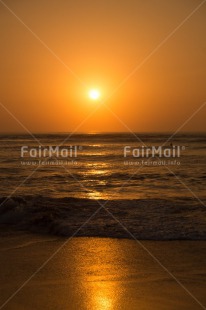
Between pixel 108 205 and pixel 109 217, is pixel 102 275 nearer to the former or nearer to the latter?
pixel 109 217

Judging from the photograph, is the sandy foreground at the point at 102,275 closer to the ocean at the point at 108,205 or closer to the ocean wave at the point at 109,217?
the ocean wave at the point at 109,217

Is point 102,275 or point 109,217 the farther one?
point 109,217

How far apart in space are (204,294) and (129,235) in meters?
3.28

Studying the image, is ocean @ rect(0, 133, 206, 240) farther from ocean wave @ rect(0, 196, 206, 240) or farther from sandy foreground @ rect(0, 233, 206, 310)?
sandy foreground @ rect(0, 233, 206, 310)

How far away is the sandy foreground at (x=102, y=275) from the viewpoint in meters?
4.62

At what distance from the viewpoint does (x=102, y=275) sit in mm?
5504

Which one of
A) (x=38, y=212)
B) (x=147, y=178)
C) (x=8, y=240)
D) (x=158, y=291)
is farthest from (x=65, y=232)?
(x=147, y=178)

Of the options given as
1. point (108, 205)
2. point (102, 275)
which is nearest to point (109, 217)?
point (108, 205)

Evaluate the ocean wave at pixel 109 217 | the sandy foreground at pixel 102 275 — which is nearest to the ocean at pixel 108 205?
the ocean wave at pixel 109 217

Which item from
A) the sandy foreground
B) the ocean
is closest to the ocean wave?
the ocean

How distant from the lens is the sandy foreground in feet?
15.2

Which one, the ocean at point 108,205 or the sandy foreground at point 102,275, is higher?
the ocean at point 108,205

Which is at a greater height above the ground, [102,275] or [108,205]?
[108,205]

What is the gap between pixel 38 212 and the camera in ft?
33.0
